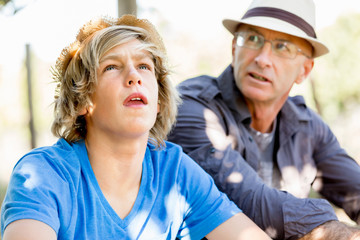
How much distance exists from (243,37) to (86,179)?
1866 mm

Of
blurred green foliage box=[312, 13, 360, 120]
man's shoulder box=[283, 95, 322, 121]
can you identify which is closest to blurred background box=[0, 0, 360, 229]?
blurred green foliage box=[312, 13, 360, 120]

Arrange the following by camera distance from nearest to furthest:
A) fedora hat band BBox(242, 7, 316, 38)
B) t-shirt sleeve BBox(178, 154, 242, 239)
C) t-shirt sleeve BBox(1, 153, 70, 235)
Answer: t-shirt sleeve BBox(1, 153, 70, 235), t-shirt sleeve BBox(178, 154, 242, 239), fedora hat band BBox(242, 7, 316, 38)

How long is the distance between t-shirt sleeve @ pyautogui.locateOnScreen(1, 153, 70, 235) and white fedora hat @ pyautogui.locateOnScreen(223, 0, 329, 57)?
6.39ft

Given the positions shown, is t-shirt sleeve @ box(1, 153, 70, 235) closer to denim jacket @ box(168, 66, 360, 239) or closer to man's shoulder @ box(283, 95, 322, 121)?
denim jacket @ box(168, 66, 360, 239)

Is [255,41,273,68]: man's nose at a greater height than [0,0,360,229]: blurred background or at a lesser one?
greater

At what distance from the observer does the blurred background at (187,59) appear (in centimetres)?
715

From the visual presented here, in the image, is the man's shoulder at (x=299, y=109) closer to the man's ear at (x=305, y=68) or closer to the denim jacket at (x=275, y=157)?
the denim jacket at (x=275, y=157)

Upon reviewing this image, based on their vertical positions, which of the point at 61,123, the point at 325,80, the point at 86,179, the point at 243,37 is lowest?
the point at 325,80

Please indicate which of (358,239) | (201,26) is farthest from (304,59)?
(201,26)

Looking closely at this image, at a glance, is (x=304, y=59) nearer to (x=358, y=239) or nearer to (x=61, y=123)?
(x=358, y=239)

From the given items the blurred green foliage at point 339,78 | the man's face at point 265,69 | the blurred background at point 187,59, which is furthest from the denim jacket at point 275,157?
the blurred green foliage at point 339,78

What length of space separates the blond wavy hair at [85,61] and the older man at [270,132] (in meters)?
0.76

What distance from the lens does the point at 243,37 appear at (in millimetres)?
3461

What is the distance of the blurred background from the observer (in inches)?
281
